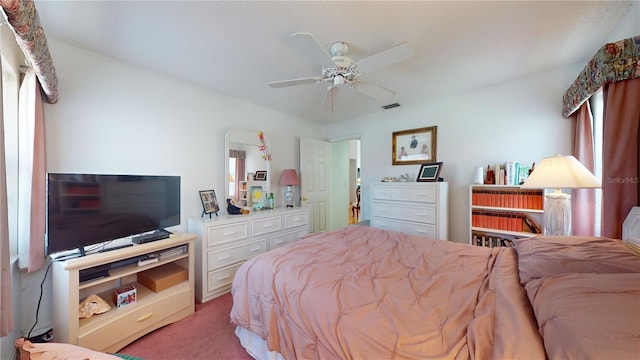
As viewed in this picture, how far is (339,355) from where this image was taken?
0.98 m

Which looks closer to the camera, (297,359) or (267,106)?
(297,359)

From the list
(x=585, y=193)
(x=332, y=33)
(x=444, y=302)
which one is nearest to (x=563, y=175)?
(x=585, y=193)

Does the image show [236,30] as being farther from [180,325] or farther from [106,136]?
[180,325]

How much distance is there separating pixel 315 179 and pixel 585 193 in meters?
3.32

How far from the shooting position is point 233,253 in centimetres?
261

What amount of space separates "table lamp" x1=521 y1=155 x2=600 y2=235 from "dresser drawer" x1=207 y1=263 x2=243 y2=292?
304cm

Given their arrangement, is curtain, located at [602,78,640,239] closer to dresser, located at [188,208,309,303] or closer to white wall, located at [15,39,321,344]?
dresser, located at [188,208,309,303]

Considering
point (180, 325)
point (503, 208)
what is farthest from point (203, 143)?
point (503, 208)

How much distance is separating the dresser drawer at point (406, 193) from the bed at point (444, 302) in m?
1.16

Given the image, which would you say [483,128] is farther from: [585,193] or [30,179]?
[30,179]

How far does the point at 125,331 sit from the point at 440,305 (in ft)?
7.13

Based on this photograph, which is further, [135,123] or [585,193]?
[135,123]

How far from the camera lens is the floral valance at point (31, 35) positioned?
37.2 inches

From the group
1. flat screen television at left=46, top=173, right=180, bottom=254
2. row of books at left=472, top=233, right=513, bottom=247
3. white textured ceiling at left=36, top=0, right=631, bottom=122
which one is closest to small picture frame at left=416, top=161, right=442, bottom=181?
row of books at left=472, top=233, right=513, bottom=247
